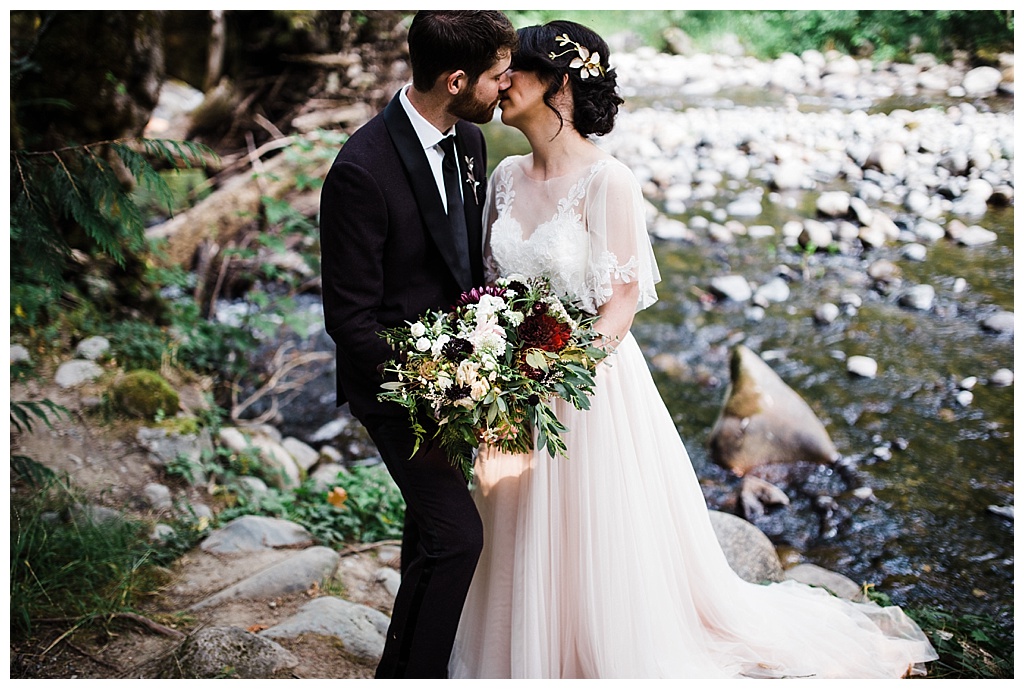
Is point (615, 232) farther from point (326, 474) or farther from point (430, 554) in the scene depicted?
point (326, 474)

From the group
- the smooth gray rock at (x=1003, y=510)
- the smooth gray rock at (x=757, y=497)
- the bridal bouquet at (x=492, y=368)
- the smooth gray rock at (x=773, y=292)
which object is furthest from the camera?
the smooth gray rock at (x=773, y=292)

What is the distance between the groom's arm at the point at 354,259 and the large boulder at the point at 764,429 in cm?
288

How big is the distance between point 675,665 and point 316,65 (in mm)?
5966

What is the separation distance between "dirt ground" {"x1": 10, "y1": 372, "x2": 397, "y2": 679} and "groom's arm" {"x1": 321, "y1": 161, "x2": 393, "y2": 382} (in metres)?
1.15

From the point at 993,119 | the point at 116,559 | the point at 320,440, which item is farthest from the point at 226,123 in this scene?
the point at 993,119

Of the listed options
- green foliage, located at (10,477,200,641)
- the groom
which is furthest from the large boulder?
green foliage, located at (10,477,200,641)

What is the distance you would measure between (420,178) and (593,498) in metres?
1.12

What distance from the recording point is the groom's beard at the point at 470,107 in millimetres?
2467

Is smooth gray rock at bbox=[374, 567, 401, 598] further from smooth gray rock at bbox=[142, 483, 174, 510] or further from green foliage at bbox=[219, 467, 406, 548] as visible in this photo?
smooth gray rock at bbox=[142, 483, 174, 510]

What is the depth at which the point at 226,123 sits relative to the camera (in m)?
6.88

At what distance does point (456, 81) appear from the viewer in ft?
7.99

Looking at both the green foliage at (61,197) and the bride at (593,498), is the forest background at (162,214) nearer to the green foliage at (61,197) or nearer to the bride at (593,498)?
the green foliage at (61,197)

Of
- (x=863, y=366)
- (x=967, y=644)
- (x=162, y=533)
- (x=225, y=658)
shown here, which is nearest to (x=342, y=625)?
(x=225, y=658)

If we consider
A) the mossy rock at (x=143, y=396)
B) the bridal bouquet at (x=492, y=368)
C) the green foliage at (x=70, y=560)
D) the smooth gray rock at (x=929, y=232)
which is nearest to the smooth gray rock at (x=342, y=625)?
the green foliage at (x=70, y=560)
